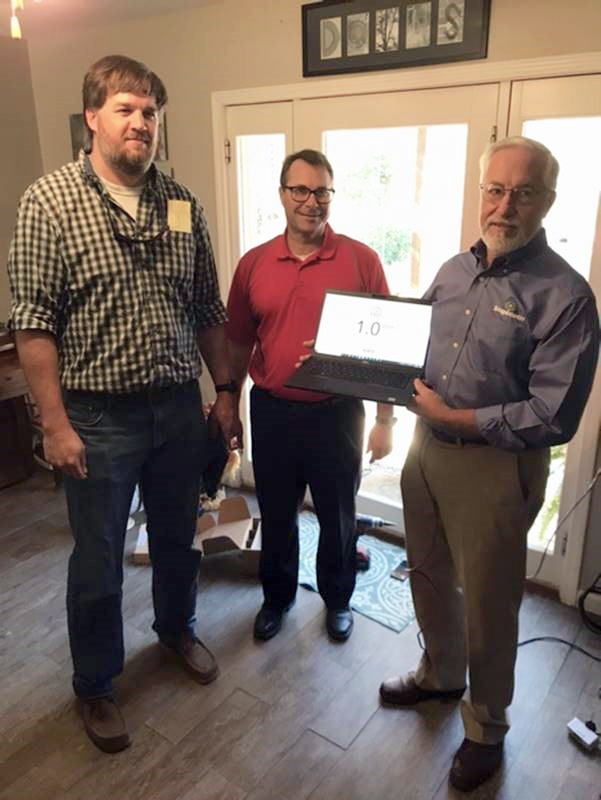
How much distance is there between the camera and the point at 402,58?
7.07 ft

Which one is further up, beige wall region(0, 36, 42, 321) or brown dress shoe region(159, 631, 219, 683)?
beige wall region(0, 36, 42, 321)

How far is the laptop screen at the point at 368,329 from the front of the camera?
5.51 ft

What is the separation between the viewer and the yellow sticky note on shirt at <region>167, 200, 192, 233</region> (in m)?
1.61

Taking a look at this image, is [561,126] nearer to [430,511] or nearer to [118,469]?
[430,511]

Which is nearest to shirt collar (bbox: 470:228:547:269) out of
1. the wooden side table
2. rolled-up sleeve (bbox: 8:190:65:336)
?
rolled-up sleeve (bbox: 8:190:65:336)

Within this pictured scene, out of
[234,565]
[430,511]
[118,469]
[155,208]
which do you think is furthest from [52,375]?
[234,565]

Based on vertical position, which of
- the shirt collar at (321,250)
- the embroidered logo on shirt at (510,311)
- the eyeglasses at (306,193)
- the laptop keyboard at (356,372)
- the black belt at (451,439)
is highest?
the eyeglasses at (306,193)

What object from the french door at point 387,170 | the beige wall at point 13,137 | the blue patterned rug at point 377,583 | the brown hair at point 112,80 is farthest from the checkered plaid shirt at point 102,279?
the beige wall at point 13,137

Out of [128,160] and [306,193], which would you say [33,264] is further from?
[306,193]

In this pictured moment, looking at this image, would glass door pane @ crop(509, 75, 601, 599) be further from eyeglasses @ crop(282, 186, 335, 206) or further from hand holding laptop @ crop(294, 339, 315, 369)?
hand holding laptop @ crop(294, 339, 315, 369)

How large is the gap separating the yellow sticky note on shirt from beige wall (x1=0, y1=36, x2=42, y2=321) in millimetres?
2135

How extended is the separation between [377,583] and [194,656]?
76 centimetres

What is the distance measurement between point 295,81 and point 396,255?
2.53 feet

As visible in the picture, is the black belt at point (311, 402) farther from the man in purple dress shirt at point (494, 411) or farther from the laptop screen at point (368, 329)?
the man in purple dress shirt at point (494, 411)
